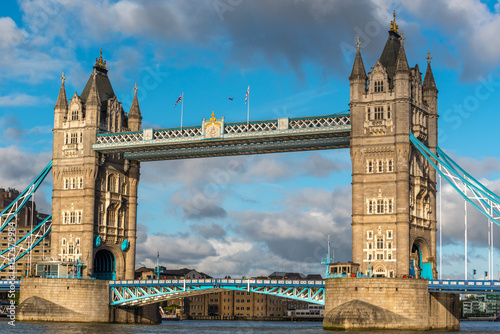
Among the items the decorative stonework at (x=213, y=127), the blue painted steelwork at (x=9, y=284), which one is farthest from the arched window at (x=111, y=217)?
the decorative stonework at (x=213, y=127)

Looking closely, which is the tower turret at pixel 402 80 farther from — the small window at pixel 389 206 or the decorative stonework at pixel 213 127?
the decorative stonework at pixel 213 127

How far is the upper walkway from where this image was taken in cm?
10261

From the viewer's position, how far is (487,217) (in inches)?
3558

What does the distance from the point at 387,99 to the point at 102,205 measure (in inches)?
1676

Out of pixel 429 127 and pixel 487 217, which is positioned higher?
pixel 429 127

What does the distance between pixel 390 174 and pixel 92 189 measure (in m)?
41.0

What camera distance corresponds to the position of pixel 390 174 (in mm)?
97500

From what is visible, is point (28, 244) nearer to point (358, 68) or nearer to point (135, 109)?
point (135, 109)

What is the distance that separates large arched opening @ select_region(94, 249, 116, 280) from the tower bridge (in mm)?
143

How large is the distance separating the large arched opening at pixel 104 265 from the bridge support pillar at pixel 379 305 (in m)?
37.7

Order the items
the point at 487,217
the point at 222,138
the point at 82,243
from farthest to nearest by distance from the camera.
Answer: the point at 82,243 → the point at 222,138 → the point at 487,217

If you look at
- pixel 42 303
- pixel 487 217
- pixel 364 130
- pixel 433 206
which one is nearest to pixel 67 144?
pixel 42 303

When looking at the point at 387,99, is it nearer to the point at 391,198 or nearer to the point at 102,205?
the point at 391,198

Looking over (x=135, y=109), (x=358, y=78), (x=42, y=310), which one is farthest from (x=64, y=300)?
(x=358, y=78)
